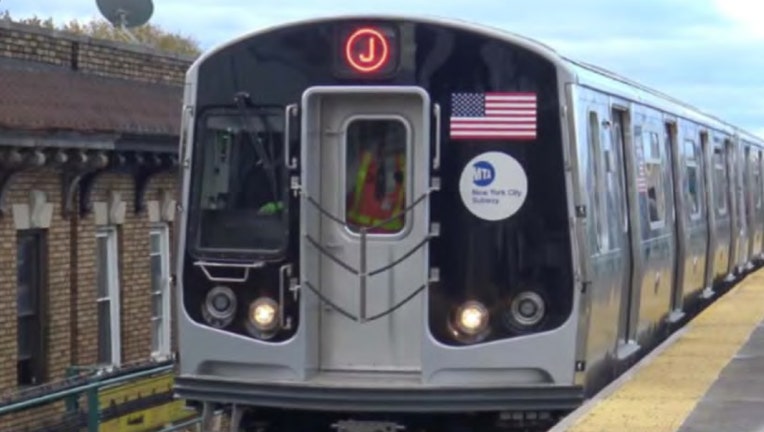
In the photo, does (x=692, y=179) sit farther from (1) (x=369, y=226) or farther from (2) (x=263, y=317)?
(2) (x=263, y=317)

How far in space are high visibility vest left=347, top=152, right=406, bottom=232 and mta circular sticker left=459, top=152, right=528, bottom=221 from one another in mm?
401

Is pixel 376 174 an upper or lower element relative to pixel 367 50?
lower

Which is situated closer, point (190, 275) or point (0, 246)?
point (190, 275)

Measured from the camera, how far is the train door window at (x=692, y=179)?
54.1 feet

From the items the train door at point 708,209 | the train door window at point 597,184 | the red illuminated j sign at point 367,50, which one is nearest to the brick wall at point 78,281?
the train door at point 708,209

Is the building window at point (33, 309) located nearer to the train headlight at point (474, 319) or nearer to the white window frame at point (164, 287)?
the white window frame at point (164, 287)

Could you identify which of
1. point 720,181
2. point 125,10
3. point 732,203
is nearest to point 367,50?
point 720,181

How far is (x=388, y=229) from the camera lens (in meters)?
10.2

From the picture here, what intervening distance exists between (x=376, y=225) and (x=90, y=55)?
28.8 ft

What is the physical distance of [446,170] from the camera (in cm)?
1004

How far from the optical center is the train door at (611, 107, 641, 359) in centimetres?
1204

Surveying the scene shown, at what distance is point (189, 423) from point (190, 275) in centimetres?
484

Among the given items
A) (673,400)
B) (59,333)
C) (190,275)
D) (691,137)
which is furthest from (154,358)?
(673,400)

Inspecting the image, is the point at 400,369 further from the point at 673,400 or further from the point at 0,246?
the point at 0,246
